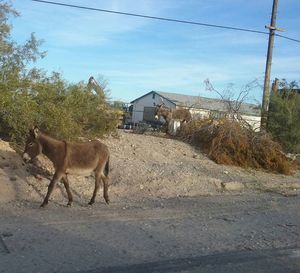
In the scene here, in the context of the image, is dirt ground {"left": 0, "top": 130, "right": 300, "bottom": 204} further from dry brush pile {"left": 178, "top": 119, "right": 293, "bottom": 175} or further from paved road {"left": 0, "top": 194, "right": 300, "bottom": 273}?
paved road {"left": 0, "top": 194, "right": 300, "bottom": 273}

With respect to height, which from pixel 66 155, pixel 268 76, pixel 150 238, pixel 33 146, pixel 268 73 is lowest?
pixel 150 238

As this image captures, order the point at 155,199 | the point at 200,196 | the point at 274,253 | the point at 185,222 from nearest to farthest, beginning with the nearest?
the point at 274,253 → the point at 185,222 → the point at 155,199 → the point at 200,196

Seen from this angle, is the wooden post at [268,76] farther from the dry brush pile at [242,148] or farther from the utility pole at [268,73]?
the dry brush pile at [242,148]

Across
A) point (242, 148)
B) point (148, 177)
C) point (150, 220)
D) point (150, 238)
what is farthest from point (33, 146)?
point (242, 148)

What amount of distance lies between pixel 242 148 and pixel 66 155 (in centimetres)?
921

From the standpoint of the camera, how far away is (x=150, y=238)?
865 centimetres

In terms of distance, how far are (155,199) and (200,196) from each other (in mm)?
1488

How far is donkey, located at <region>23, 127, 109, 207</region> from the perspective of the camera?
1098 cm

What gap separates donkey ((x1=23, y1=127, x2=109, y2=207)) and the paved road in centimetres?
66

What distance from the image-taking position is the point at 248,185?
15.5 m

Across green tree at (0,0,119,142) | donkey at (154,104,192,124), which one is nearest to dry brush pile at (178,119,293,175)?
donkey at (154,104,192,124)

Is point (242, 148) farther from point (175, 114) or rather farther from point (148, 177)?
point (175, 114)

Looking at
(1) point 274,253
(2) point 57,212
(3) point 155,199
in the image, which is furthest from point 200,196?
(1) point 274,253

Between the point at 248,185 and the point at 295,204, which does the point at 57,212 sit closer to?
the point at 295,204
